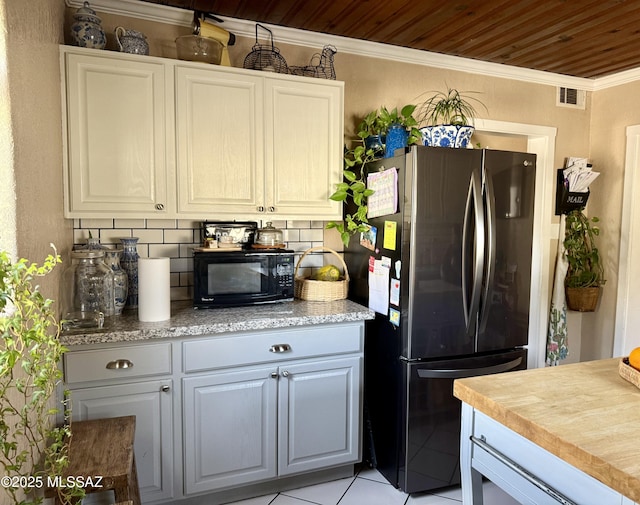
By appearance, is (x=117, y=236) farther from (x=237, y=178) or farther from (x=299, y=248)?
(x=299, y=248)

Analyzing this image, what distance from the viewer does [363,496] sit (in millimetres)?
2330

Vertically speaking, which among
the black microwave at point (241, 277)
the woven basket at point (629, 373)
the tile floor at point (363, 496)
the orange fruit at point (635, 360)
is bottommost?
the tile floor at point (363, 496)

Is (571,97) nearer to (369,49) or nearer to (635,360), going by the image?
(369,49)

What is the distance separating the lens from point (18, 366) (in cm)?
136

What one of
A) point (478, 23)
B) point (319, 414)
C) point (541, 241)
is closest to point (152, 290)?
point (319, 414)

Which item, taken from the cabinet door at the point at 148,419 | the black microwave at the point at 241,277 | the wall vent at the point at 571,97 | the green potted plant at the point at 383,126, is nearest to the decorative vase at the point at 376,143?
the green potted plant at the point at 383,126

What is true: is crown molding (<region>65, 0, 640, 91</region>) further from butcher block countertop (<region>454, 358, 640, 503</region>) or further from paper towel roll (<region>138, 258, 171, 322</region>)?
butcher block countertop (<region>454, 358, 640, 503</region>)

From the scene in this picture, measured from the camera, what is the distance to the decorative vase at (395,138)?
96.0 inches

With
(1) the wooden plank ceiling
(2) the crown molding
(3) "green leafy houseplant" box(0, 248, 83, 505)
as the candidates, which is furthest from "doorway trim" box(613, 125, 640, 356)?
(3) "green leafy houseplant" box(0, 248, 83, 505)

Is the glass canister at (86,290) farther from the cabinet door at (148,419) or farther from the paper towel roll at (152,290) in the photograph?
the cabinet door at (148,419)

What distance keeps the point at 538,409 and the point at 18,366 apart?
1.49 m

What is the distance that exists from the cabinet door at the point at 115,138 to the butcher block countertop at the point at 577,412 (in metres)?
1.66

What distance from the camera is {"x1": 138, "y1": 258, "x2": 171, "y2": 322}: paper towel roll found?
208cm

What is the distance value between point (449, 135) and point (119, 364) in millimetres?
1905
